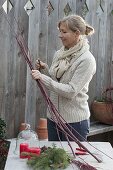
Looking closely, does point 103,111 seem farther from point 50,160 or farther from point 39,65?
point 50,160

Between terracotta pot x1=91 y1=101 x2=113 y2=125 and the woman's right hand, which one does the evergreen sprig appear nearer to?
the woman's right hand

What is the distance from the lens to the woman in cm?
328

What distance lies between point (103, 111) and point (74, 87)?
217 centimetres

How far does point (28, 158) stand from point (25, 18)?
2209mm

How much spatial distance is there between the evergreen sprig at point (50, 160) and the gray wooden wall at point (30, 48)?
1.90 metres

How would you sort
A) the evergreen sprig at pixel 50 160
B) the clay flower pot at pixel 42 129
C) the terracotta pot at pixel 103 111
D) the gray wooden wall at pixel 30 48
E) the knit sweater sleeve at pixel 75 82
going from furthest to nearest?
the terracotta pot at pixel 103 111 < the clay flower pot at pixel 42 129 < the gray wooden wall at pixel 30 48 < the knit sweater sleeve at pixel 75 82 < the evergreen sprig at pixel 50 160

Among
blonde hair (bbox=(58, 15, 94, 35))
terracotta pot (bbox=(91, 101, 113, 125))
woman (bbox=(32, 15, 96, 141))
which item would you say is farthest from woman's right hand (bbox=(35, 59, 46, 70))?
terracotta pot (bbox=(91, 101, 113, 125))

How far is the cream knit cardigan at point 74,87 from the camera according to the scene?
10.7ft

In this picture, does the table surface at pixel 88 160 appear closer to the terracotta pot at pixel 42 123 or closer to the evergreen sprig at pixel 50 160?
the evergreen sprig at pixel 50 160

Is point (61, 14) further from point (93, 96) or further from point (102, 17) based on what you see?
point (93, 96)

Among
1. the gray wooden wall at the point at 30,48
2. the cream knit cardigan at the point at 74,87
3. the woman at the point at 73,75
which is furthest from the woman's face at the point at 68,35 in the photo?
the gray wooden wall at the point at 30,48

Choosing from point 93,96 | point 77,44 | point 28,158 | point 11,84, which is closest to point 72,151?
point 28,158

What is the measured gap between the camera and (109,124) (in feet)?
17.9

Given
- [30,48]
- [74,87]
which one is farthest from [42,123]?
[74,87]
